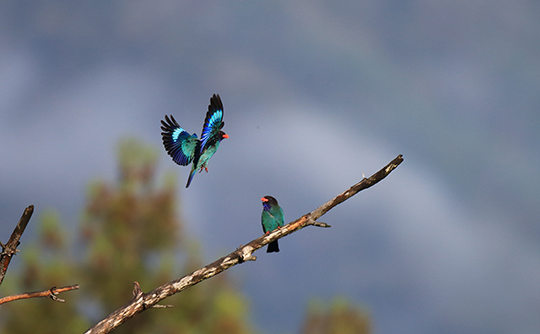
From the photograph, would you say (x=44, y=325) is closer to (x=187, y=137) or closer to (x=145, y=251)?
(x=145, y=251)

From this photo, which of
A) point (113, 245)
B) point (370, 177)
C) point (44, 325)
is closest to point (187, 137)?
point (370, 177)

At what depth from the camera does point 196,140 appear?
819cm

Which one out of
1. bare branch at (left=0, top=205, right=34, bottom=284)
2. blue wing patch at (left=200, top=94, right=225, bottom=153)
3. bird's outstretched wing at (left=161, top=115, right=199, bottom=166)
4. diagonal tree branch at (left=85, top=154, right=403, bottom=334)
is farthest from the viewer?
bird's outstretched wing at (left=161, top=115, right=199, bottom=166)

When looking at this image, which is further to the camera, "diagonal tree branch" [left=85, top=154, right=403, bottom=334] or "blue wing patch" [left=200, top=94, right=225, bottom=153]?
"blue wing patch" [left=200, top=94, right=225, bottom=153]

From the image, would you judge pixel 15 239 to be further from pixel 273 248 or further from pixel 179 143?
pixel 273 248

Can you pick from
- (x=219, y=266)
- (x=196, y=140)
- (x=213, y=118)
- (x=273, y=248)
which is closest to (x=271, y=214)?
(x=273, y=248)

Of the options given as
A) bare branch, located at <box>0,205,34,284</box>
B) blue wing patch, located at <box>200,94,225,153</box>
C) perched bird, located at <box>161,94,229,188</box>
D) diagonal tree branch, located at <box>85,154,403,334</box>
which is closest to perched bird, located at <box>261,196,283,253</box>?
perched bird, located at <box>161,94,229,188</box>

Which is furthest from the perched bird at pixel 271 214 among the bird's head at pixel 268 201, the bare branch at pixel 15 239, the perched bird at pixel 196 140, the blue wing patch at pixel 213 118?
the bare branch at pixel 15 239

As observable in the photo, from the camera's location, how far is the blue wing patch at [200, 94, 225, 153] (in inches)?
281

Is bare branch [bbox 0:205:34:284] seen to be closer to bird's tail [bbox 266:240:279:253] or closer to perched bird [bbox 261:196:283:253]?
bird's tail [bbox 266:240:279:253]

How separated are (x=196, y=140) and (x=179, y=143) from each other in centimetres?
28

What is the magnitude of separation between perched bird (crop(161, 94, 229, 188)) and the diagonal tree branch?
1.45m

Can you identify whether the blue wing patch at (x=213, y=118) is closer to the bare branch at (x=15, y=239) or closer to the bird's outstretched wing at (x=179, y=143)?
the bird's outstretched wing at (x=179, y=143)

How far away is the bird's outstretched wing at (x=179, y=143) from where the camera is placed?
8.14 metres
